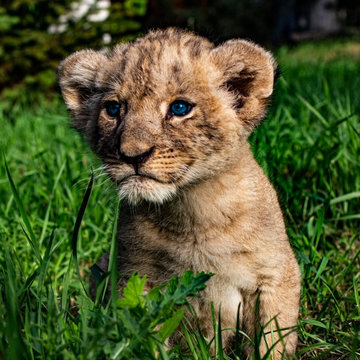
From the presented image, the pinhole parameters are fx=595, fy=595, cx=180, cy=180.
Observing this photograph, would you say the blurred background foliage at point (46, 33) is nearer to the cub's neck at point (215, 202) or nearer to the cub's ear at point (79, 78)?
the cub's ear at point (79, 78)

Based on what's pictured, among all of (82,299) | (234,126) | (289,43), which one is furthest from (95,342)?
(289,43)

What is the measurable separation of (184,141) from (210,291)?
73 centimetres

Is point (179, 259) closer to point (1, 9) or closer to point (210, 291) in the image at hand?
point (210, 291)

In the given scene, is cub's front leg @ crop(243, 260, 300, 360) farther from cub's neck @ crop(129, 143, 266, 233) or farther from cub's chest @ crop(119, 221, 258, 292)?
cub's neck @ crop(129, 143, 266, 233)

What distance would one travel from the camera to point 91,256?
13.2ft

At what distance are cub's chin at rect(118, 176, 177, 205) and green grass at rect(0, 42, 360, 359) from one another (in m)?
0.21

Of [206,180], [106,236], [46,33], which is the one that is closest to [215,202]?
[206,180]

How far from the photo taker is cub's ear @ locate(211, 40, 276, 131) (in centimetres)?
276

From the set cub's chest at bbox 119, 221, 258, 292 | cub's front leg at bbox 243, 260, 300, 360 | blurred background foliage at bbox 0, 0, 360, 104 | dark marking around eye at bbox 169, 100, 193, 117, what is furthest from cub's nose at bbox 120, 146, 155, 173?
blurred background foliage at bbox 0, 0, 360, 104

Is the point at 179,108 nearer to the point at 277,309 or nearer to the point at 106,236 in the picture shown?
the point at 277,309

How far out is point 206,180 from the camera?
2789mm

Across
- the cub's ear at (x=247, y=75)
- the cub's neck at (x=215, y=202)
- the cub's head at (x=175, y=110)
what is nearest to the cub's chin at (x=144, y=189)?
the cub's head at (x=175, y=110)

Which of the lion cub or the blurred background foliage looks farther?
the blurred background foliage

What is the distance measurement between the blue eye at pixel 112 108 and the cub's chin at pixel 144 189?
403mm
